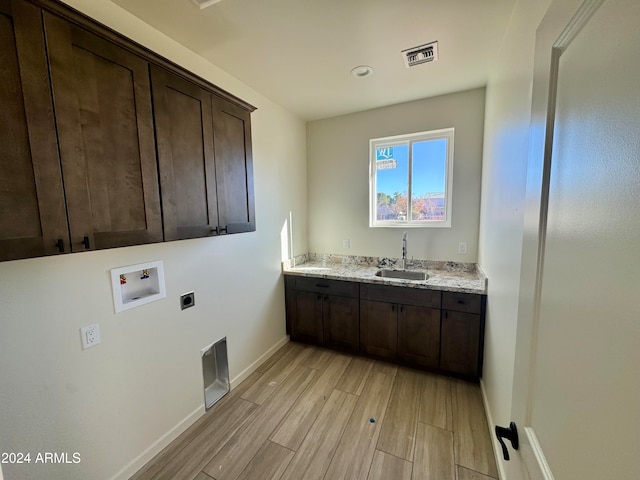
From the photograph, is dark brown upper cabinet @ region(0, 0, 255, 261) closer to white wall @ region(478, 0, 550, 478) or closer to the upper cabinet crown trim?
the upper cabinet crown trim

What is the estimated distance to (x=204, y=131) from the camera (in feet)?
5.43

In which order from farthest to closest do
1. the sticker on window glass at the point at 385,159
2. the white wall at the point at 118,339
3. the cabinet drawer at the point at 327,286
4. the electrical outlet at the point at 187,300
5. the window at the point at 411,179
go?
the sticker on window glass at the point at 385,159 < the window at the point at 411,179 < the cabinet drawer at the point at 327,286 < the electrical outlet at the point at 187,300 < the white wall at the point at 118,339

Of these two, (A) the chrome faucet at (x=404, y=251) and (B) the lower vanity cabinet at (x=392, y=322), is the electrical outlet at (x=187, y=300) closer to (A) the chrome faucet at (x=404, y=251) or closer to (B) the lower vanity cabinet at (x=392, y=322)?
(B) the lower vanity cabinet at (x=392, y=322)

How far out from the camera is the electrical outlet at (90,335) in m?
1.35

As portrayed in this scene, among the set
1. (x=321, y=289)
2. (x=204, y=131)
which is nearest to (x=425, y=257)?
(x=321, y=289)

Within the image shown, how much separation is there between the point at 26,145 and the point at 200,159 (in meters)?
0.78

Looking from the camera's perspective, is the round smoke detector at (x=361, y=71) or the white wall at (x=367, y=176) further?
the white wall at (x=367, y=176)

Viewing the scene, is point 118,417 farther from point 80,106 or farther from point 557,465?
point 557,465

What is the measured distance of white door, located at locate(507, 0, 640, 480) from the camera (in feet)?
1.23

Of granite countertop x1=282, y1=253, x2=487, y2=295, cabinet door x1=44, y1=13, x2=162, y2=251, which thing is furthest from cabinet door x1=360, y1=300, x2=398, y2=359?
cabinet door x1=44, y1=13, x2=162, y2=251

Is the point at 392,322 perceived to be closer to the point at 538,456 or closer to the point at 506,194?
the point at 506,194

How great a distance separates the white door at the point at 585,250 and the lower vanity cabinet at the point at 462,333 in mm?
1676

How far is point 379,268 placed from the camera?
3074mm

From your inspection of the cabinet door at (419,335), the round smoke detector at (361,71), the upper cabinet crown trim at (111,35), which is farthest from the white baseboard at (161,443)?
the round smoke detector at (361,71)
